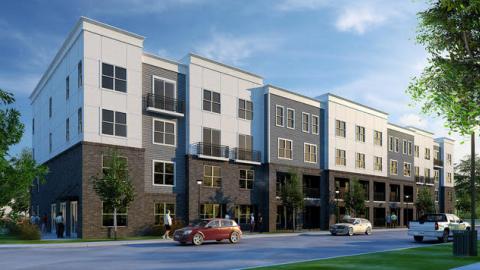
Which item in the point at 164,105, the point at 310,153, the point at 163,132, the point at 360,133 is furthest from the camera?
the point at 360,133

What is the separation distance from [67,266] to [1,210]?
7.04 m

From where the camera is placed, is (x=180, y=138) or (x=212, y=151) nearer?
(x=180, y=138)

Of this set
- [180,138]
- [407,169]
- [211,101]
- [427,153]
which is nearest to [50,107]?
[180,138]

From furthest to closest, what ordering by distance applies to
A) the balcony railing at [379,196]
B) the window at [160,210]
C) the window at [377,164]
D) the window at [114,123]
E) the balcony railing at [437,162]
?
the balcony railing at [437,162] → the window at [377,164] → the balcony railing at [379,196] → the window at [160,210] → the window at [114,123]

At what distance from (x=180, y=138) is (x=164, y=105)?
3.04 metres

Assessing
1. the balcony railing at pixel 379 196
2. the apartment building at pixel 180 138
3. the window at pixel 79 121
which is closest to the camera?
the window at pixel 79 121

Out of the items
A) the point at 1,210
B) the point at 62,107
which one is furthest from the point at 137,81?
the point at 1,210

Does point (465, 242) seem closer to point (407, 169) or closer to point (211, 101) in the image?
point (211, 101)

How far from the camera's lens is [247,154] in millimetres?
43969

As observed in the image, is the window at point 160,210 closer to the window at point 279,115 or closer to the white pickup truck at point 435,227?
the window at point 279,115

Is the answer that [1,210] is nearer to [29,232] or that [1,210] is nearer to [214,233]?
[214,233]

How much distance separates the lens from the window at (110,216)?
105 feet

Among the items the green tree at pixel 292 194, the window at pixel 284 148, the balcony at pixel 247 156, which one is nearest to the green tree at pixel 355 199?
the window at pixel 284 148

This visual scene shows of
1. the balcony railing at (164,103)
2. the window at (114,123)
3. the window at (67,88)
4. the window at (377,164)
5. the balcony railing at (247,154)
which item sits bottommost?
the window at (377,164)
